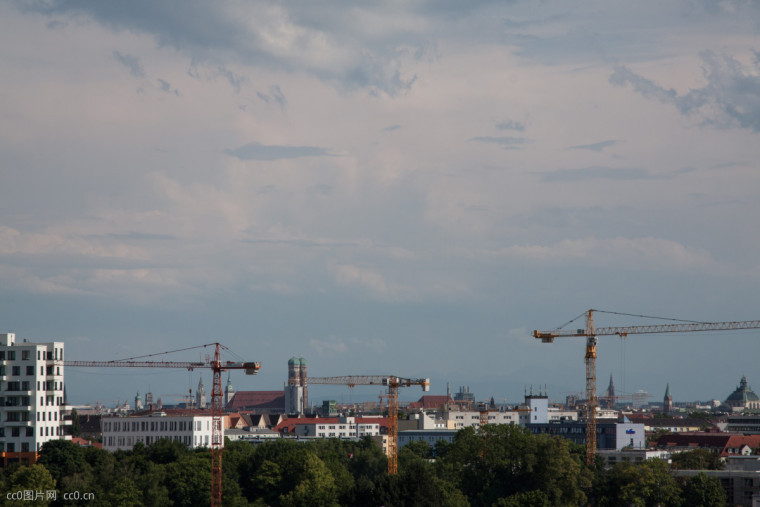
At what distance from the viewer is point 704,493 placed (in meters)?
142

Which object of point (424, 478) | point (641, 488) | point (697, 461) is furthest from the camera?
point (697, 461)

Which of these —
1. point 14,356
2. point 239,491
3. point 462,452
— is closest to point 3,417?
point 14,356

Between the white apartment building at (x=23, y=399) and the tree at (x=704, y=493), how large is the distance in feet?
268

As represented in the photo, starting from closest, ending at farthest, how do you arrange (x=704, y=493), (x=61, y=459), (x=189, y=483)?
(x=61, y=459)
(x=704, y=493)
(x=189, y=483)

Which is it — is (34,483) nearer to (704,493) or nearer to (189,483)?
(189,483)

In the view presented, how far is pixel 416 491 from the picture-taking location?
396 ft

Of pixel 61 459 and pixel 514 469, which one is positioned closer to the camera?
pixel 61 459

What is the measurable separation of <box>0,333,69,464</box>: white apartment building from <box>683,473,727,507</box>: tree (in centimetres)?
8180

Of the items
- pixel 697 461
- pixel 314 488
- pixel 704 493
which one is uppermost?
pixel 314 488

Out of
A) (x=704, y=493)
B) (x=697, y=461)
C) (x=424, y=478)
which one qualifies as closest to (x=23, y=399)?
(x=424, y=478)

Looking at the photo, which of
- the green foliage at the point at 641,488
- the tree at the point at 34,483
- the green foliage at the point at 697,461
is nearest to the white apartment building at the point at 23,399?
the tree at the point at 34,483

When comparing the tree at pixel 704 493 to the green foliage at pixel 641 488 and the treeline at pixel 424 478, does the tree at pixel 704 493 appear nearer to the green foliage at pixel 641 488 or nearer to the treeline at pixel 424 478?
the treeline at pixel 424 478

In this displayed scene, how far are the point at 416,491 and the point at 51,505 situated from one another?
36782 millimetres

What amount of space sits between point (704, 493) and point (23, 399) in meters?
87.2
